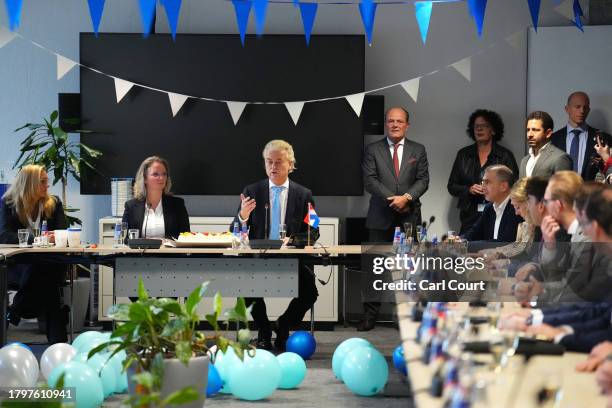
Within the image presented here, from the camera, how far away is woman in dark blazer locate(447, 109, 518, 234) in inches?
328

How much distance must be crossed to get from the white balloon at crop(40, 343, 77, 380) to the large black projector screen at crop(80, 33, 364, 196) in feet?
10.6

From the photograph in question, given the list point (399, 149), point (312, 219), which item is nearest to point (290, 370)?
point (312, 219)

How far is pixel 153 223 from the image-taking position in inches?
278

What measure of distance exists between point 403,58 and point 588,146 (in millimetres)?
1736

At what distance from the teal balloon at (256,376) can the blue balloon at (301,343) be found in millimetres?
1170

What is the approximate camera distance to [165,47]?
8484mm

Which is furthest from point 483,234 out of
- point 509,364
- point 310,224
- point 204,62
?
point 509,364

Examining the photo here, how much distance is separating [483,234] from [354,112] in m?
2.37

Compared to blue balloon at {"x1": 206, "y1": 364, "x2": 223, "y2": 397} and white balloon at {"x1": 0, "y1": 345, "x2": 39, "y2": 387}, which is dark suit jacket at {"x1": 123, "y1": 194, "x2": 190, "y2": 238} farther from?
white balloon at {"x1": 0, "y1": 345, "x2": 39, "y2": 387}

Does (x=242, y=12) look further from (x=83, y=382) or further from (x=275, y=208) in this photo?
(x=83, y=382)

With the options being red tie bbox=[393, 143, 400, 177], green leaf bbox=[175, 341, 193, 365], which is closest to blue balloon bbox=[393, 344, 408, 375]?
green leaf bbox=[175, 341, 193, 365]

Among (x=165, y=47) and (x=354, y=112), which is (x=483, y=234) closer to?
(x=354, y=112)

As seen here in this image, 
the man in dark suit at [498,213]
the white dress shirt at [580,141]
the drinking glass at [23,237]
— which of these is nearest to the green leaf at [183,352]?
the man in dark suit at [498,213]

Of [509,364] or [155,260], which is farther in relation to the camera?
[155,260]
